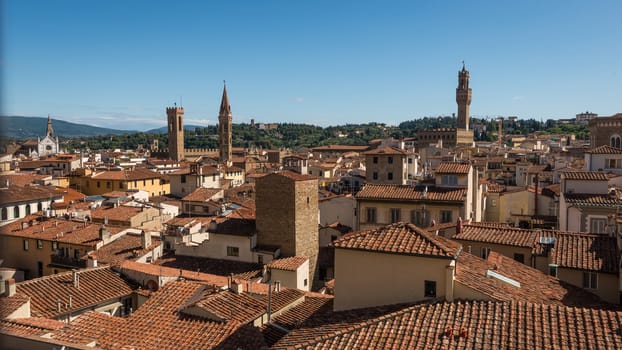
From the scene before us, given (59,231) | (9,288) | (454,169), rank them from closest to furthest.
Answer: (9,288), (454,169), (59,231)

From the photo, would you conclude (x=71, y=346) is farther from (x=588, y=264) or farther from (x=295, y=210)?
(x=295, y=210)

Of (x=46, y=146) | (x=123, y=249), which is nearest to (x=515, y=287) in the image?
(x=123, y=249)

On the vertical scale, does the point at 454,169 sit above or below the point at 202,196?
above

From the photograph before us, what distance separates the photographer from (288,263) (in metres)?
21.1

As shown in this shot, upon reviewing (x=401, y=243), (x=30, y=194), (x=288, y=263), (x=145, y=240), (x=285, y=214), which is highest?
(x=401, y=243)

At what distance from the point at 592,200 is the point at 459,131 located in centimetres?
8460

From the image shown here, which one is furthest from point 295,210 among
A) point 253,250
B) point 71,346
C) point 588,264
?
point 71,346

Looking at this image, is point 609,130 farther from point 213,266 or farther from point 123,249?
point 123,249

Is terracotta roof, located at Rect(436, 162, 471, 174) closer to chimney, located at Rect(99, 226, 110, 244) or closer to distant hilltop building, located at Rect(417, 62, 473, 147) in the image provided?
chimney, located at Rect(99, 226, 110, 244)

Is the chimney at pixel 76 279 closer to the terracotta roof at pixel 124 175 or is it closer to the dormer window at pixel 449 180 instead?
the dormer window at pixel 449 180

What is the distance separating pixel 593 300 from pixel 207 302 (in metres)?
9.93

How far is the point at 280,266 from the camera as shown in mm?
20531

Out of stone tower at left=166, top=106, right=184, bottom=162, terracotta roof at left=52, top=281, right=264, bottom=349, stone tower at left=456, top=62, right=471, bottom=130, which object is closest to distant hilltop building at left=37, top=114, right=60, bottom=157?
stone tower at left=166, top=106, right=184, bottom=162

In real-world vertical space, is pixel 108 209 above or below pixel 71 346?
below
